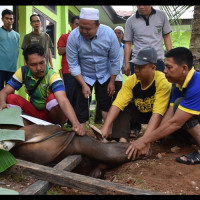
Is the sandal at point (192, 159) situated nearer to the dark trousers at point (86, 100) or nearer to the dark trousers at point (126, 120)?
the dark trousers at point (126, 120)

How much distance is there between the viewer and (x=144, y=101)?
11.3 ft

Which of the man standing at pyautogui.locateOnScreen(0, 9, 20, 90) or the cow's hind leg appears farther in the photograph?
the man standing at pyautogui.locateOnScreen(0, 9, 20, 90)

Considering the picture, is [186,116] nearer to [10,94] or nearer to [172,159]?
[172,159]

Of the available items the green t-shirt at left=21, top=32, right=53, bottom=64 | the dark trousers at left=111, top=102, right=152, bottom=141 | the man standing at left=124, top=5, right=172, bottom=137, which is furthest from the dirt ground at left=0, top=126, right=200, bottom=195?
the green t-shirt at left=21, top=32, right=53, bottom=64

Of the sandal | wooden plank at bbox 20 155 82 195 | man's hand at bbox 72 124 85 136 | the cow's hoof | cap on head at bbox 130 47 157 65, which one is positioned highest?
Answer: cap on head at bbox 130 47 157 65

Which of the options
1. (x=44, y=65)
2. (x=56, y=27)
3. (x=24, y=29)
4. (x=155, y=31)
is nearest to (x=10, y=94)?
(x=44, y=65)

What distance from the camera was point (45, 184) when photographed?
2166 mm

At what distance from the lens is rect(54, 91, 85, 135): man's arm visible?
9.57ft

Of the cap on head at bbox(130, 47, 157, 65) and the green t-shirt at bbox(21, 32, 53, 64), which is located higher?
the green t-shirt at bbox(21, 32, 53, 64)

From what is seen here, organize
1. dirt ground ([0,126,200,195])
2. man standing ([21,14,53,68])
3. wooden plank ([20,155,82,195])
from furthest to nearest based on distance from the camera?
1. man standing ([21,14,53,68])
2. dirt ground ([0,126,200,195])
3. wooden plank ([20,155,82,195])

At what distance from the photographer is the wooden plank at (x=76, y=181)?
6.65 ft

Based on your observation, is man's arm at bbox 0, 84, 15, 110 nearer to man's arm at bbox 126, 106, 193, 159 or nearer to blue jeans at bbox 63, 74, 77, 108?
man's arm at bbox 126, 106, 193, 159

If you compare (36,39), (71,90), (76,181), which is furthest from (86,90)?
(36,39)
